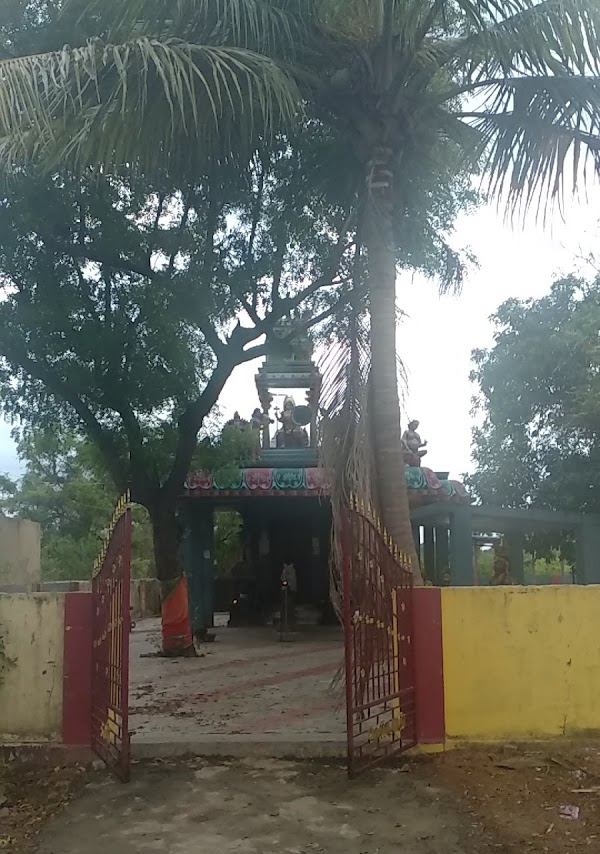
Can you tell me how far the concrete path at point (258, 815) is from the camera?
188 inches

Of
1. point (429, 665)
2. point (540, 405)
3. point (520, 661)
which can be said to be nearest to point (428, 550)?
point (540, 405)

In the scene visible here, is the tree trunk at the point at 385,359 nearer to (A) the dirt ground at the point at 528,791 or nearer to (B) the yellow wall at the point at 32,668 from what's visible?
(A) the dirt ground at the point at 528,791

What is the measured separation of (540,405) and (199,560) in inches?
369

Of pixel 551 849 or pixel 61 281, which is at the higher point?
pixel 61 281

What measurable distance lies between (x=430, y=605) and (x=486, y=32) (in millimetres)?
4884

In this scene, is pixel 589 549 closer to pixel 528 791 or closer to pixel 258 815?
pixel 528 791

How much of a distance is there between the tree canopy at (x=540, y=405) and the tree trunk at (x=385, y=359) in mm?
11863

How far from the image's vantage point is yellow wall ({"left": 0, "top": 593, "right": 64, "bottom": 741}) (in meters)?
6.64

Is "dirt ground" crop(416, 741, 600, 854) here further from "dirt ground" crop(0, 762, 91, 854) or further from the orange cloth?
the orange cloth

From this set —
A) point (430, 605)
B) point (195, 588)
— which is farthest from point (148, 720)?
point (195, 588)

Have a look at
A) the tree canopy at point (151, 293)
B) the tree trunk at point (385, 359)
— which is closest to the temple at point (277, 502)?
the tree canopy at point (151, 293)

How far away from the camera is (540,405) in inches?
816

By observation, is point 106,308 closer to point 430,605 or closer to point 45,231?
point 45,231

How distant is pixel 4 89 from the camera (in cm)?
611
